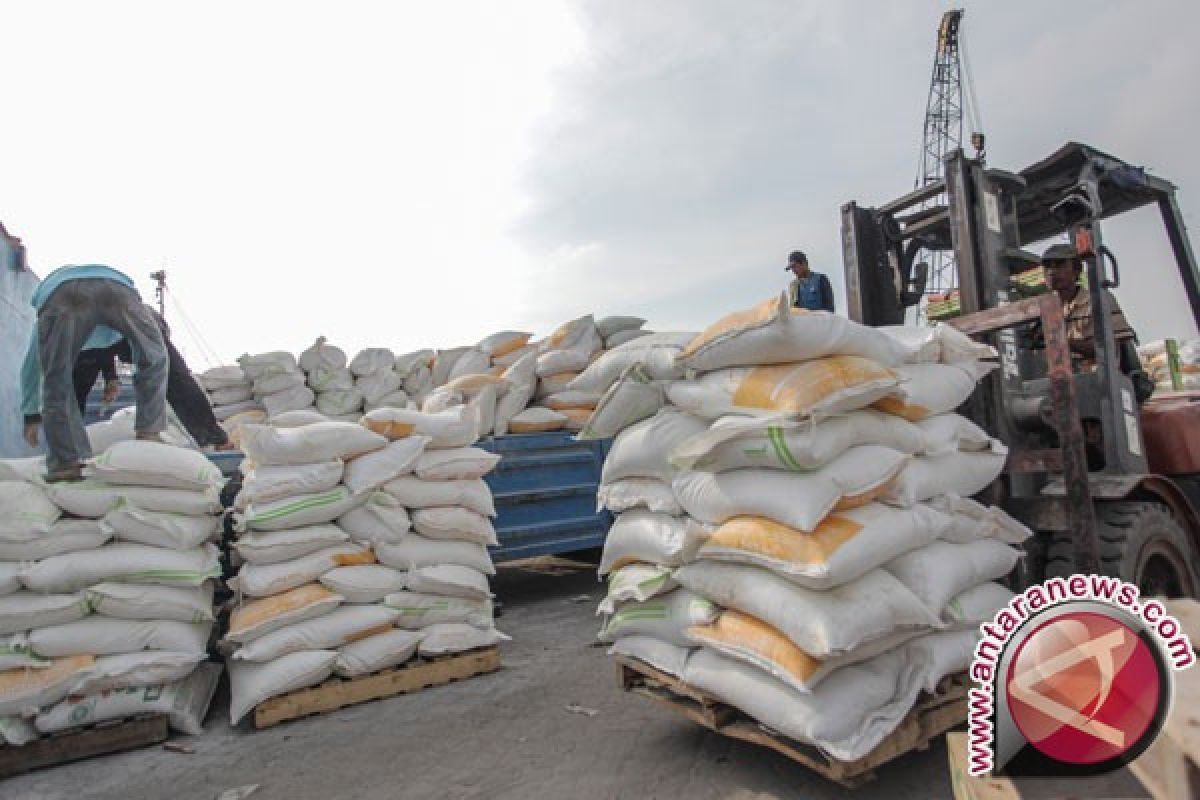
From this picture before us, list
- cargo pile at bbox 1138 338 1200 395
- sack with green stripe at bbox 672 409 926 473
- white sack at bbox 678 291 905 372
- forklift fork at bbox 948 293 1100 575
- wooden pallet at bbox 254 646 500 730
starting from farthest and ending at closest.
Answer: cargo pile at bbox 1138 338 1200 395 < wooden pallet at bbox 254 646 500 730 < forklift fork at bbox 948 293 1100 575 < white sack at bbox 678 291 905 372 < sack with green stripe at bbox 672 409 926 473

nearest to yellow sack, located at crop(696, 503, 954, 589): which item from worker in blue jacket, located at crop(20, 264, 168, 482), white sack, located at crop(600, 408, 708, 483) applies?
white sack, located at crop(600, 408, 708, 483)

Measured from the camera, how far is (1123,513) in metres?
3.00

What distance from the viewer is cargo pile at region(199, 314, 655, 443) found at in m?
5.99

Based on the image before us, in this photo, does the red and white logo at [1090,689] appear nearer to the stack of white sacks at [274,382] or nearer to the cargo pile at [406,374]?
the cargo pile at [406,374]

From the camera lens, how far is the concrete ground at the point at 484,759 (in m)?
2.47

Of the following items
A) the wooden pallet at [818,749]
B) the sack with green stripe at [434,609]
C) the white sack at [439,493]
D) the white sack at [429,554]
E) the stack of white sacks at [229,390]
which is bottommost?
the wooden pallet at [818,749]

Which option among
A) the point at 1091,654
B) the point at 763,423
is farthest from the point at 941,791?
the point at 1091,654

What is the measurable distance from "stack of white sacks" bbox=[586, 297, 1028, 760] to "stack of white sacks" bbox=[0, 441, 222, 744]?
2.09m

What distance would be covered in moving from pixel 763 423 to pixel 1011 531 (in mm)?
1234

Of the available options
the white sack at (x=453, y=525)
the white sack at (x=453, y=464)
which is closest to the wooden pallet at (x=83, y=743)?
the white sack at (x=453, y=525)

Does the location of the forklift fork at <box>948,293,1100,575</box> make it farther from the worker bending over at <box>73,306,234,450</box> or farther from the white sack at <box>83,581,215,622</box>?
the worker bending over at <box>73,306,234,450</box>

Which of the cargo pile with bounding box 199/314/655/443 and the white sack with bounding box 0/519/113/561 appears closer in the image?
the white sack with bounding box 0/519/113/561

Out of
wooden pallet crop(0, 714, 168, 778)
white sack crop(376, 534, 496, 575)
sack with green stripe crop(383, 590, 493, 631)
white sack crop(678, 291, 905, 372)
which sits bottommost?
wooden pallet crop(0, 714, 168, 778)

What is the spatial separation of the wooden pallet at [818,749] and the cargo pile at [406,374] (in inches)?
126
